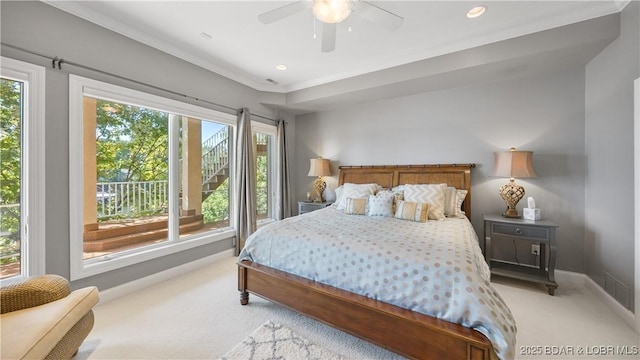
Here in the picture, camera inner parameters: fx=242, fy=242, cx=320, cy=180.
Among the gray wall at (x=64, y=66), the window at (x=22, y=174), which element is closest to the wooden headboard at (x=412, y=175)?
the gray wall at (x=64, y=66)

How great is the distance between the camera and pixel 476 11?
2.28m

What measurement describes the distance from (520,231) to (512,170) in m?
0.70

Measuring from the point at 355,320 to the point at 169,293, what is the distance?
2090 millimetres

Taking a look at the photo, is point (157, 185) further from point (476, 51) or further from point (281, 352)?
point (476, 51)

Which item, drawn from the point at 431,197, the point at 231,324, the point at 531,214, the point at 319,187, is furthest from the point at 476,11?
the point at 231,324

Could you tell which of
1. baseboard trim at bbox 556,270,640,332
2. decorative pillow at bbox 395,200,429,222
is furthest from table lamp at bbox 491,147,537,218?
decorative pillow at bbox 395,200,429,222

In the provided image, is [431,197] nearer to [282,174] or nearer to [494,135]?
[494,135]

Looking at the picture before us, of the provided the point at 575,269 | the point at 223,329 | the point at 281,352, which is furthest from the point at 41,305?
the point at 575,269

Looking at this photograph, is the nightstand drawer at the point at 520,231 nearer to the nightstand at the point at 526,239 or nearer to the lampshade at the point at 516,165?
the nightstand at the point at 526,239

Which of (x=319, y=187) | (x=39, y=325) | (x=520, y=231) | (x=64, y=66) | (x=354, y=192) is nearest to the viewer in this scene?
(x=39, y=325)

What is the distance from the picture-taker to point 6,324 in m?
1.27

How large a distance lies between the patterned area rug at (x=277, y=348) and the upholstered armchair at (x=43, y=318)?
0.91 m

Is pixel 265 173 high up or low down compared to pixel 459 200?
up

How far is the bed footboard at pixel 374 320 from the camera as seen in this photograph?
1.37 m
